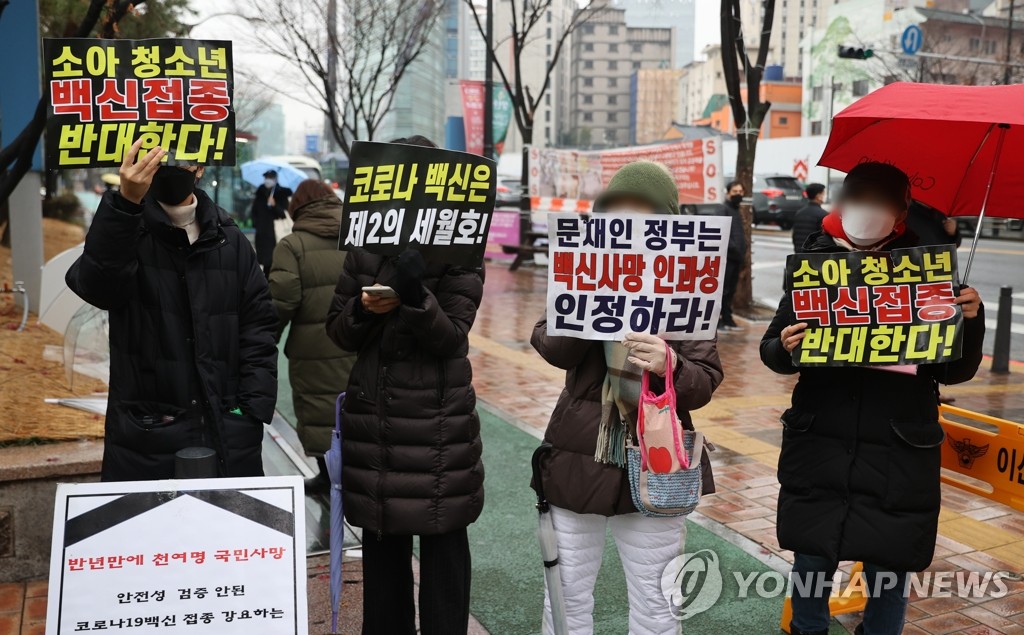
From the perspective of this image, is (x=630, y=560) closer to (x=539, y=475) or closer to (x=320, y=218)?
(x=539, y=475)

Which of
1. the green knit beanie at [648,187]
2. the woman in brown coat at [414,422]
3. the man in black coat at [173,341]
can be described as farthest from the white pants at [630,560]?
the man in black coat at [173,341]

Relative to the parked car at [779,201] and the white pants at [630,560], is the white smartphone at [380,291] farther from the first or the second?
the parked car at [779,201]

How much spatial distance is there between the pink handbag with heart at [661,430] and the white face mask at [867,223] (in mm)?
891

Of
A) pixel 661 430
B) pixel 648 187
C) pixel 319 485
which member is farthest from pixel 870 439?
pixel 319 485

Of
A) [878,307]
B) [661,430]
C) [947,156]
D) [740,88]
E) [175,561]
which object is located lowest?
[175,561]

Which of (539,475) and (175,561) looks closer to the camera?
(175,561)

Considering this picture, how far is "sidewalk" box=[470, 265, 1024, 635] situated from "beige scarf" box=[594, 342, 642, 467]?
1.74 meters

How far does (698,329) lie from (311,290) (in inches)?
104

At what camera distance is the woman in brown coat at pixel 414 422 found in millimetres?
3166

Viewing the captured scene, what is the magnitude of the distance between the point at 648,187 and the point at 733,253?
9.01 m

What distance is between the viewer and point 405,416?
3.18 metres

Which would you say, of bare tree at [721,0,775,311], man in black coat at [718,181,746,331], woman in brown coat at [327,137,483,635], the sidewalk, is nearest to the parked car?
bare tree at [721,0,775,311]

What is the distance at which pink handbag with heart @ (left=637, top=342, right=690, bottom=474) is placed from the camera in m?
2.77

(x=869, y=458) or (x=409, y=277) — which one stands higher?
(x=409, y=277)
